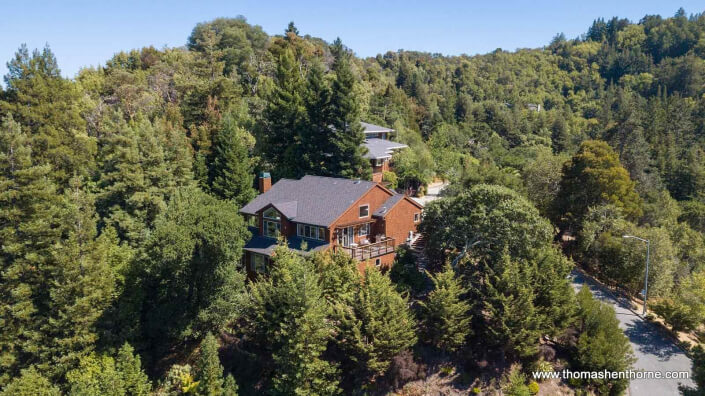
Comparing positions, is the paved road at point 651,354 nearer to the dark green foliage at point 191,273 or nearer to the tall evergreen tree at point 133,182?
the dark green foliage at point 191,273

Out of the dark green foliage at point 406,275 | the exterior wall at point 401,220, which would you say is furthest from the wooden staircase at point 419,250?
the dark green foliage at point 406,275

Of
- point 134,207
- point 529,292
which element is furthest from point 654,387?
point 134,207

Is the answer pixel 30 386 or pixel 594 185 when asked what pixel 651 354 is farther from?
pixel 30 386

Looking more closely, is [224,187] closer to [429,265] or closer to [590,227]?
[429,265]

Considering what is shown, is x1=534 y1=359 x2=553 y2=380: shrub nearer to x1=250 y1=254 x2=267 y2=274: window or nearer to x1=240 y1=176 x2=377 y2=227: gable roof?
x1=240 y1=176 x2=377 y2=227: gable roof

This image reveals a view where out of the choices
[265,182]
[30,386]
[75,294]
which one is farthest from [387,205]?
[30,386]
